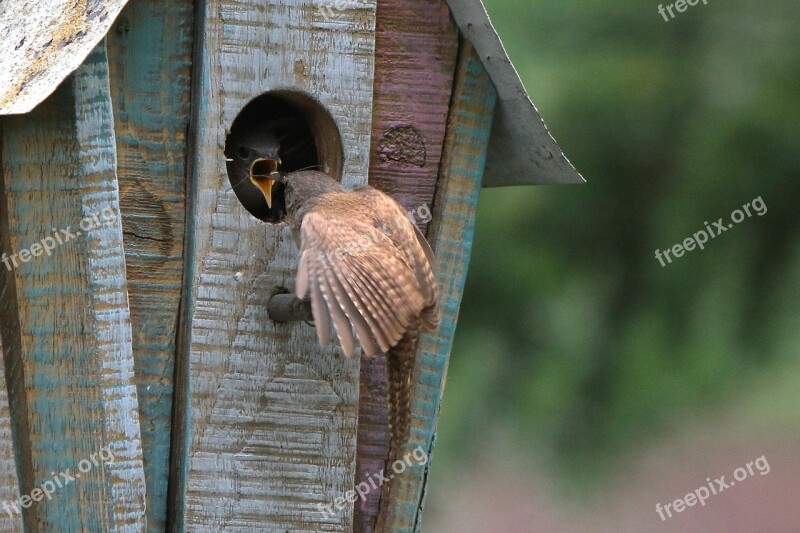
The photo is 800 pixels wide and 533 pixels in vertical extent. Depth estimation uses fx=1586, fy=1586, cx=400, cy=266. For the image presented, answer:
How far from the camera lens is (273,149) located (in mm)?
4527

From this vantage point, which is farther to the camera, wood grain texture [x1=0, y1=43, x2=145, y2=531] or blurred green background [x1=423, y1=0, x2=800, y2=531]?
blurred green background [x1=423, y1=0, x2=800, y2=531]

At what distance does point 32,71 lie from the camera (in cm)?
387

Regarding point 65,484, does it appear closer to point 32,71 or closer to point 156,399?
point 156,399

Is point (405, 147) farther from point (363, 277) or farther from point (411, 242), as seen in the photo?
point (363, 277)

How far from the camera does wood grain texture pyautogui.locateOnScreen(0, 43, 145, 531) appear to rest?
3840 mm

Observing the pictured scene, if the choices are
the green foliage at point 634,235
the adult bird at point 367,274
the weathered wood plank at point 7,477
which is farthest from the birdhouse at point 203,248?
the green foliage at point 634,235

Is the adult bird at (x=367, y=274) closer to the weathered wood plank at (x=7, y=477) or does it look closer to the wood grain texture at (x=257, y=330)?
the wood grain texture at (x=257, y=330)

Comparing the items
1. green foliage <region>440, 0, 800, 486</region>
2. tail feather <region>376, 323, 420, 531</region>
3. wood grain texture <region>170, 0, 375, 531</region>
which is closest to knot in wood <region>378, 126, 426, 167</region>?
wood grain texture <region>170, 0, 375, 531</region>

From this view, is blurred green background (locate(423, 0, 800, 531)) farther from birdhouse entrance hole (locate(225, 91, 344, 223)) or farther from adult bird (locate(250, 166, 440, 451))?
adult bird (locate(250, 166, 440, 451))

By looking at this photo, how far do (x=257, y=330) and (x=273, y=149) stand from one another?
697 millimetres

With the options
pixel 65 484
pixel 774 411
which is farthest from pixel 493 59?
pixel 774 411

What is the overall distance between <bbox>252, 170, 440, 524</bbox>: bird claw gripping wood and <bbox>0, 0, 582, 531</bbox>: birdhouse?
0.43 ft

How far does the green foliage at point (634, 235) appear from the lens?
5.73 metres

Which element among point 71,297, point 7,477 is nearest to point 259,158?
point 71,297
